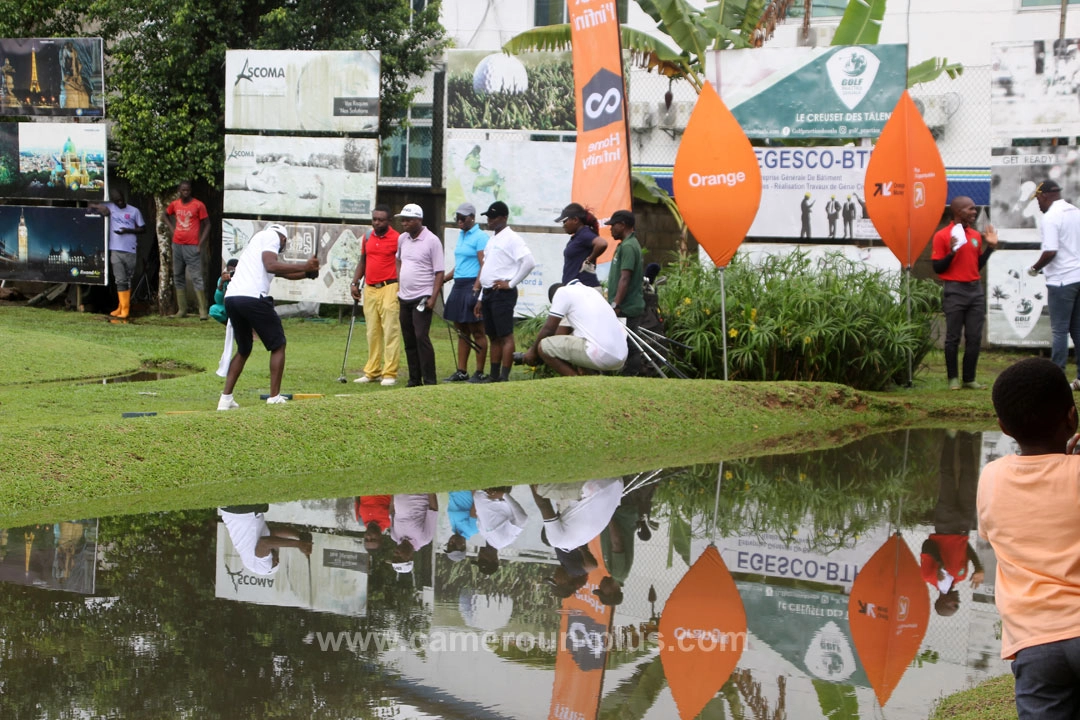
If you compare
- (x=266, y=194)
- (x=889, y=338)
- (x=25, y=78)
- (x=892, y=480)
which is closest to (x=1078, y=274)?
(x=889, y=338)

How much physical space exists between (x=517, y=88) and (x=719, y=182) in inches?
209

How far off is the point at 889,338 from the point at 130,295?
12936 millimetres

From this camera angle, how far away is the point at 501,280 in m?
12.4

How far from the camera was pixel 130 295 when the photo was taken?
68.8ft

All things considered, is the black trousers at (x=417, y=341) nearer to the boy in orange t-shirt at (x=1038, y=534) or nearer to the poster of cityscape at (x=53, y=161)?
the poster of cityscape at (x=53, y=161)

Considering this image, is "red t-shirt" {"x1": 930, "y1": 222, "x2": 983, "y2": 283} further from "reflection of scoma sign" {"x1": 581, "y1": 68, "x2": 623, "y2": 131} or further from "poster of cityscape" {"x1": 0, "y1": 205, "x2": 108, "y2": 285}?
"poster of cityscape" {"x1": 0, "y1": 205, "x2": 108, "y2": 285}

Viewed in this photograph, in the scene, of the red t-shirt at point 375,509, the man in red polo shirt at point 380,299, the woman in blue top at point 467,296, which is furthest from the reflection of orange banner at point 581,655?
the man in red polo shirt at point 380,299

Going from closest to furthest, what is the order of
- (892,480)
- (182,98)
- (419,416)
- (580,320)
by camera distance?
(892,480) → (419,416) → (580,320) → (182,98)

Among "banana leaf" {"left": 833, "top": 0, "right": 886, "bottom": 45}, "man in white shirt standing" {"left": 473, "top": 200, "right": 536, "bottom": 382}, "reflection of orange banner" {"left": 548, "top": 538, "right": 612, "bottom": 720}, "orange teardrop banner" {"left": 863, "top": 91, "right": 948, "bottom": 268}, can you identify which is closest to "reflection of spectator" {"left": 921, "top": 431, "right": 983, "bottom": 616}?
"reflection of orange banner" {"left": 548, "top": 538, "right": 612, "bottom": 720}

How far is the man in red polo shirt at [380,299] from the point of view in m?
13.6

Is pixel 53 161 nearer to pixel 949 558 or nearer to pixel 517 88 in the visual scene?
pixel 517 88

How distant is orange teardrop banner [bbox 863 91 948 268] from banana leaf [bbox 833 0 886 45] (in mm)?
4280

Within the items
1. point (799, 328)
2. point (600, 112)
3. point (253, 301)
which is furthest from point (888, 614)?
point (600, 112)

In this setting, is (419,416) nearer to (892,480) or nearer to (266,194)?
(892,480)
